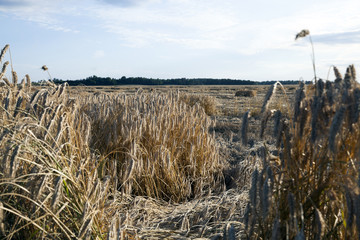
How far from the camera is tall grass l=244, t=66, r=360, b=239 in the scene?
1323 millimetres

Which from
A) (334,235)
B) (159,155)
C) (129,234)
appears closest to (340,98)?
(334,235)

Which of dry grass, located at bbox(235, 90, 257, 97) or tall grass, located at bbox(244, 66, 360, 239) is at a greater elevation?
tall grass, located at bbox(244, 66, 360, 239)

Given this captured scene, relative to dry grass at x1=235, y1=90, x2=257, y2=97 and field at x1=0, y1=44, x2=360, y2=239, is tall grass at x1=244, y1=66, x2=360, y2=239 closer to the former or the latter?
field at x1=0, y1=44, x2=360, y2=239

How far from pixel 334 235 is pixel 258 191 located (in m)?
0.46

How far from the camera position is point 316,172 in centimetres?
161

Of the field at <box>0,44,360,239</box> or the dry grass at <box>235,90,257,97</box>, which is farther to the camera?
the dry grass at <box>235,90,257,97</box>

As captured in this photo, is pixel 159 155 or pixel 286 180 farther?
pixel 159 155

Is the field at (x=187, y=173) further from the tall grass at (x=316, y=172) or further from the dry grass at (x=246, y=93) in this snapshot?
the dry grass at (x=246, y=93)

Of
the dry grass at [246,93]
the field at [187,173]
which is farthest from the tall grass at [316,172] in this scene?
the dry grass at [246,93]

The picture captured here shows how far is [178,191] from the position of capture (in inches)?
143

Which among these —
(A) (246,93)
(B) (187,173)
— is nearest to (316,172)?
(B) (187,173)

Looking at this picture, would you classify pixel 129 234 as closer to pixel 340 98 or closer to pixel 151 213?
pixel 151 213

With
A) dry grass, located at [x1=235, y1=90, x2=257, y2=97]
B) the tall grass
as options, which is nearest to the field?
the tall grass

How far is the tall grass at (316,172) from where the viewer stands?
1323 mm
